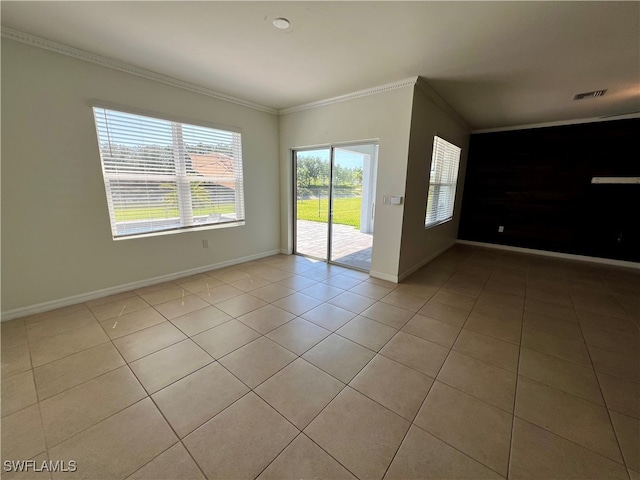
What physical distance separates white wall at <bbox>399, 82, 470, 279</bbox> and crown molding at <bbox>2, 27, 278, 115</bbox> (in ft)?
8.91

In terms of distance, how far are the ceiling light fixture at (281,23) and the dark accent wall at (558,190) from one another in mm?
5352

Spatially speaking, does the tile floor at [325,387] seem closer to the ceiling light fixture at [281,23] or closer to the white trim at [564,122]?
the ceiling light fixture at [281,23]

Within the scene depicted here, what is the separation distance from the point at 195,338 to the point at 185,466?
1.15m

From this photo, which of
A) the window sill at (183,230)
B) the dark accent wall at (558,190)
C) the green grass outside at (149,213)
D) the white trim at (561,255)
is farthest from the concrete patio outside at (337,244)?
the dark accent wall at (558,190)

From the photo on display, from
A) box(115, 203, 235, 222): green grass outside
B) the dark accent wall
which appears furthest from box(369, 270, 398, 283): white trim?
the dark accent wall

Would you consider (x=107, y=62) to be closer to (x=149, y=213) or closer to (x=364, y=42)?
(x=149, y=213)

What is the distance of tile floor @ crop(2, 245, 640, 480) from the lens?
4.19 feet

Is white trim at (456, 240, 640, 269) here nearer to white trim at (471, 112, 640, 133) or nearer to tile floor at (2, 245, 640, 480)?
tile floor at (2, 245, 640, 480)

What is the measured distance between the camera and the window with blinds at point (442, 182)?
426cm

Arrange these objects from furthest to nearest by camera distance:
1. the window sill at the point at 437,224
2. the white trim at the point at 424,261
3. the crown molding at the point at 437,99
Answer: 1. the window sill at the point at 437,224
2. the white trim at the point at 424,261
3. the crown molding at the point at 437,99

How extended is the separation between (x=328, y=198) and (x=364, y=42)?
7.52 ft

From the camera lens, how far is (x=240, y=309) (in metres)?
2.78
